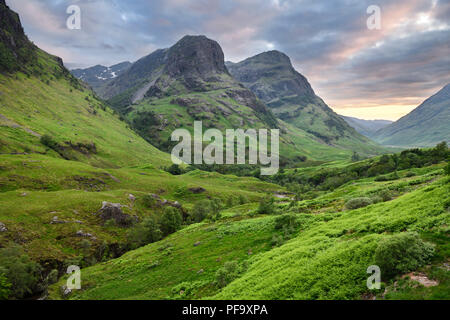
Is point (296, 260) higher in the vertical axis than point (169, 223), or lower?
higher

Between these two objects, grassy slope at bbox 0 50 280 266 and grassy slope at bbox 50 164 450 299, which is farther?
grassy slope at bbox 0 50 280 266

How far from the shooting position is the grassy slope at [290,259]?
16484 mm

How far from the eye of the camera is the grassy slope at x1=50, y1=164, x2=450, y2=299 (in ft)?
54.1

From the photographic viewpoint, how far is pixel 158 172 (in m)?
164

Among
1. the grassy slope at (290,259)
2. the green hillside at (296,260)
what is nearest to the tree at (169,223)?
the green hillside at (296,260)

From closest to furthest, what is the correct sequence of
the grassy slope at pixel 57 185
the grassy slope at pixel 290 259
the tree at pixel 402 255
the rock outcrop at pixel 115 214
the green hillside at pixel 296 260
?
the tree at pixel 402 255
the green hillside at pixel 296 260
the grassy slope at pixel 290 259
the grassy slope at pixel 57 185
the rock outcrop at pixel 115 214

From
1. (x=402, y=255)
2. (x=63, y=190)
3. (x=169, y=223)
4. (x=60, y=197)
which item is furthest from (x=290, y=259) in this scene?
(x=63, y=190)

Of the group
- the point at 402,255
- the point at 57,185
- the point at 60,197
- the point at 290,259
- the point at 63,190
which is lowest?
the point at 60,197

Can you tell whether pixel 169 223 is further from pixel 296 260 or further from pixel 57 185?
pixel 296 260

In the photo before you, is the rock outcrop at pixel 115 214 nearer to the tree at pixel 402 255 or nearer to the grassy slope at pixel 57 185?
the grassy slope at pixel 57 185

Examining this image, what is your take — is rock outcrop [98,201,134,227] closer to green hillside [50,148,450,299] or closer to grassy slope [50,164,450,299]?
green hillside [50,148,450,299]

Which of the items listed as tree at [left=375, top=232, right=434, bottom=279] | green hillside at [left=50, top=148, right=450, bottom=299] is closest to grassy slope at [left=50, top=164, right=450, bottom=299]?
green hillside at [left=50, top=148, right=450, bottom=299]

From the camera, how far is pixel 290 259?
68.6 feet
